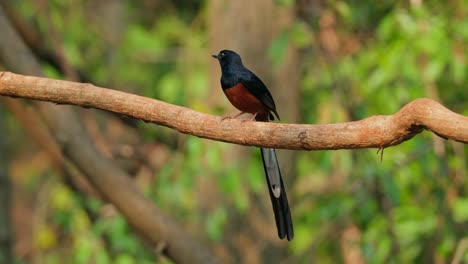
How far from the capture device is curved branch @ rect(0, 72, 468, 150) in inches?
124

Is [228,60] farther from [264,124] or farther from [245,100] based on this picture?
[264,124]

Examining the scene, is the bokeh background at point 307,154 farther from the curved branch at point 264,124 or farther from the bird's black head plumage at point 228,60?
the curved branch at point 264,124

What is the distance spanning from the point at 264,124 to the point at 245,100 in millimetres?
1241

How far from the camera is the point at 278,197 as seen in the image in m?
4.74

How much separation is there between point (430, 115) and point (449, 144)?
4032mm

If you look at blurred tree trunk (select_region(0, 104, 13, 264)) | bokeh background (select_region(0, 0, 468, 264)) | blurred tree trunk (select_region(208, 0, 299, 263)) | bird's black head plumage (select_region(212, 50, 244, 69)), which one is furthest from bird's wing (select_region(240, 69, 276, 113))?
blurred tree trunk (select_region(0, 104, 13, 264))

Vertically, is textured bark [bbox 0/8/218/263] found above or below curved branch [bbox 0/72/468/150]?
above

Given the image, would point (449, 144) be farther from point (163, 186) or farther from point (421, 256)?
point (163, 186)

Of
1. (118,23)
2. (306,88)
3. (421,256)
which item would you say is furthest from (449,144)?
(118,23)

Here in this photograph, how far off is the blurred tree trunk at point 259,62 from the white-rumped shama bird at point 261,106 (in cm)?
165

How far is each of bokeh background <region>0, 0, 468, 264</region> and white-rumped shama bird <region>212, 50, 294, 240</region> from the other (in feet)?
3.36

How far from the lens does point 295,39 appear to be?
6312mm

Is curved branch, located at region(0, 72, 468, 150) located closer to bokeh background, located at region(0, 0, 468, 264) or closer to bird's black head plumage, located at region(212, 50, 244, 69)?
bird's black head plumage, located at region(212, 50, 244, 69)

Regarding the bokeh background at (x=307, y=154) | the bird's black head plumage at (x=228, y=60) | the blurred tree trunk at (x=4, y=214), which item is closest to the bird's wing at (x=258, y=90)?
the bird's black head plumage at (x=228, y=60)
